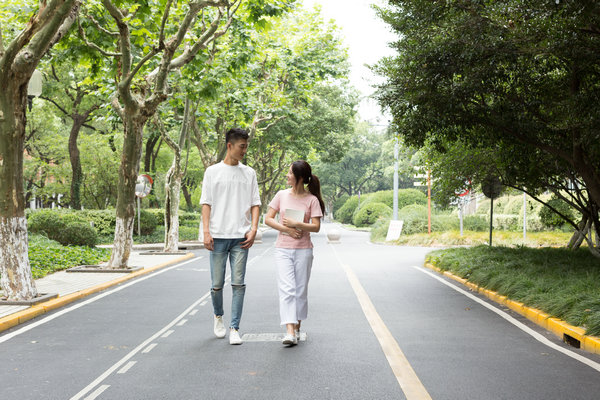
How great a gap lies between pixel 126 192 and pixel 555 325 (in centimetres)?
1015

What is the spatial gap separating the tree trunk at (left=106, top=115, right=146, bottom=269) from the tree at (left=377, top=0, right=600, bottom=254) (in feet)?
20.0

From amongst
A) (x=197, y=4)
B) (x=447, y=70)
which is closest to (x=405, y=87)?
(x=447, y=70)

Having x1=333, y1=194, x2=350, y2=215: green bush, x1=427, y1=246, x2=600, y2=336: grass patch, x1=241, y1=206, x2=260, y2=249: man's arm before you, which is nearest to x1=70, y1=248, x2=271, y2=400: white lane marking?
x1=241, y1=206, x2=260, y2=249: man's arm

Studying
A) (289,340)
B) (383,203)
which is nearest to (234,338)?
(289,340)

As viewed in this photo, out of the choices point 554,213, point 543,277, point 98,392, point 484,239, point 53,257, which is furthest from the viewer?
point 484,239

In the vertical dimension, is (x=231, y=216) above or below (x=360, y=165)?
below

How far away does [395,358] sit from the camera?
232 inches

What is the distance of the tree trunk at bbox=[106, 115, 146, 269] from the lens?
14.0 metres

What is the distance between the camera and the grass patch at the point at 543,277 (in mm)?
7395

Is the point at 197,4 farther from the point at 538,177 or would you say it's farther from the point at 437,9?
the point at 538,177

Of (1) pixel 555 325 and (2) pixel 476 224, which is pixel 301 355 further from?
(2) pixel 476 224

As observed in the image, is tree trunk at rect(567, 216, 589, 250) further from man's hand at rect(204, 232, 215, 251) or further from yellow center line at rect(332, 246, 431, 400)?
man's hand at rect(204, 232, 215, 251)

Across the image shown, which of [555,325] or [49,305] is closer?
[555,325]

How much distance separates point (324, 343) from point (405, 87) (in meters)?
5.58
